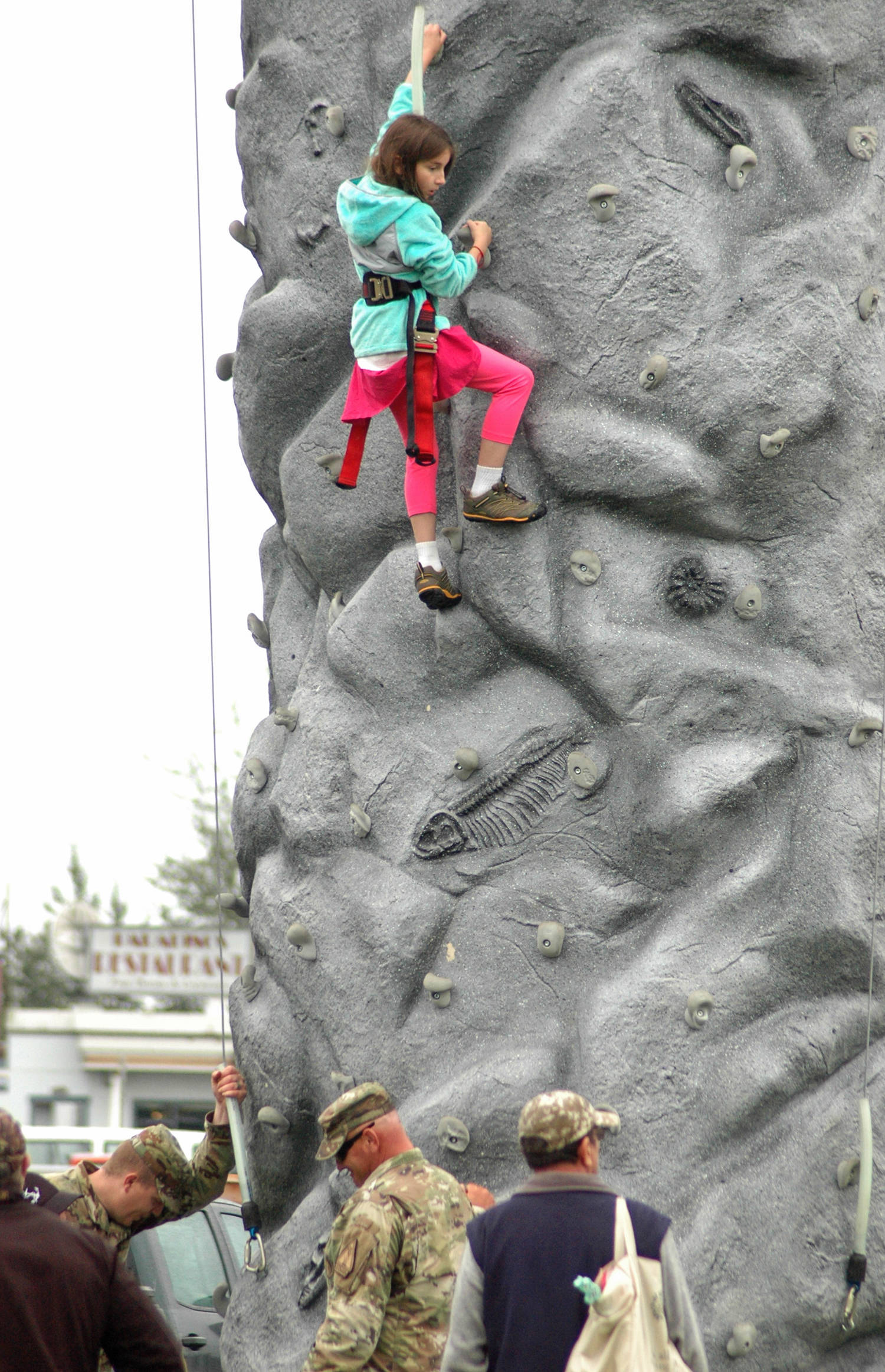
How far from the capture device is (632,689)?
4.71m

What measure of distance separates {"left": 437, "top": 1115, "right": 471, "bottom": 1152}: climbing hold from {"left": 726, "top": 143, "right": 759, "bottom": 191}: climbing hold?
307 cm

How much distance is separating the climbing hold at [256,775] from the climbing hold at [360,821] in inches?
22.1

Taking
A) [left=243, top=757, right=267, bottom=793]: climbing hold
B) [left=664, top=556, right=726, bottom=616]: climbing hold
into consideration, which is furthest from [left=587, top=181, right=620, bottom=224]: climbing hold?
[left=243, top=757, right=267, bottom=793]: climbing hold

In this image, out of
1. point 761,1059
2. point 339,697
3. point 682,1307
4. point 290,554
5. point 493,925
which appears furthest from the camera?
point 290,554

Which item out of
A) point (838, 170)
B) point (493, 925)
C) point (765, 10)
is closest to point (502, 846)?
point (493, 925)

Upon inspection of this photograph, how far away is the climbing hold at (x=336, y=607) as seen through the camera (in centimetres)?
532

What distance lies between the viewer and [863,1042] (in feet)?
14.8

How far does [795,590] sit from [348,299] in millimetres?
1861

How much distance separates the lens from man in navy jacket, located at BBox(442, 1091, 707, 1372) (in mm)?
2924

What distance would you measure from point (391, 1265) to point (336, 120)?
12.4 ft

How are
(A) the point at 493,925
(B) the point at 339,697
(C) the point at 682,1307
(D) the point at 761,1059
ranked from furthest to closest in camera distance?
(B) the point at 339,697, (A) the point at 493,925, (D) the point at 761,1059, (C) the point at 682,1307

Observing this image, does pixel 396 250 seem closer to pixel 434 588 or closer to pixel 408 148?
pixel 408 148

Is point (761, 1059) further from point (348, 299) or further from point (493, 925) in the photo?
point (348, 299)

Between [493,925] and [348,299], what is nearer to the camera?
[493,925]
